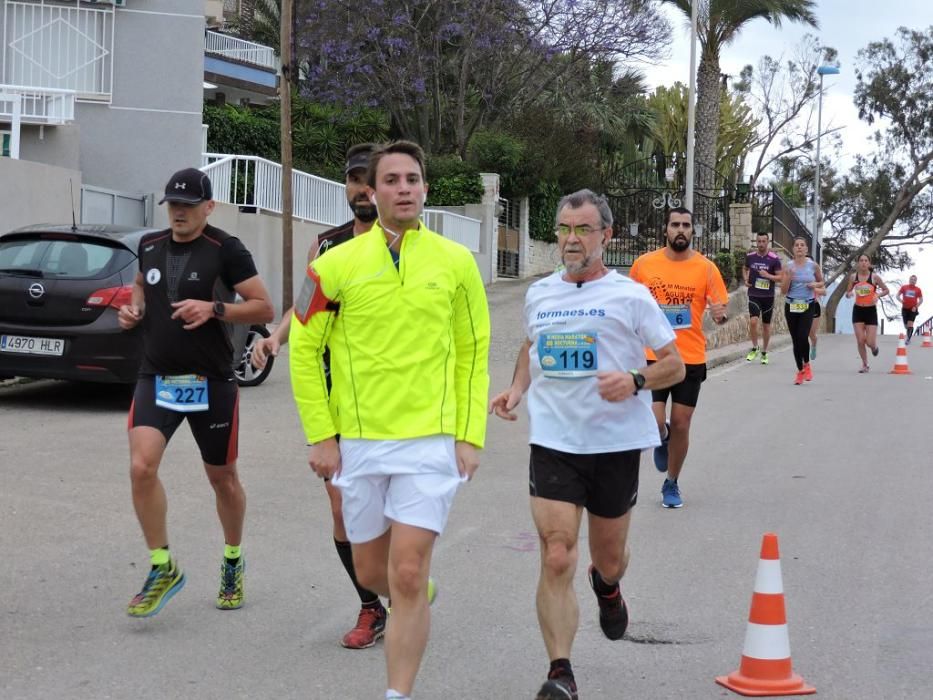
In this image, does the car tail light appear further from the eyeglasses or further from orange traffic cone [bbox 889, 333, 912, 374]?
orange traffic cone [bbox 889, 333, 912, 374]

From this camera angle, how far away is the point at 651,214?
36.7 m

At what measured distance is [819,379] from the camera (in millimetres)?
19594

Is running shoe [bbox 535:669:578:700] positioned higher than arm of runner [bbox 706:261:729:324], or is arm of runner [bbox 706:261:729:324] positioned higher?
arm of runner [bbox 706:261:729:324]

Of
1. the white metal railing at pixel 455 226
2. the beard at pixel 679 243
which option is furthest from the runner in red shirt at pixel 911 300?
the beard at pixel 679 243

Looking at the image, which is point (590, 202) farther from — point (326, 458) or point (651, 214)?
point (651, 214)

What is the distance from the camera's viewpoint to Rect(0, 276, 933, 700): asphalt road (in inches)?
204

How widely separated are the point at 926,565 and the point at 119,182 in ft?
59.5

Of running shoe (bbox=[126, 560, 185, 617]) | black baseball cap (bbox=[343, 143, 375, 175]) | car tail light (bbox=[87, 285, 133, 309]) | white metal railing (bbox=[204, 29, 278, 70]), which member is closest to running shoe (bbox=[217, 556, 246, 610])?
running shoe (bbox=[126, 560, 185, 617])

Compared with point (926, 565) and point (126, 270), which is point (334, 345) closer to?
point (926, 565)

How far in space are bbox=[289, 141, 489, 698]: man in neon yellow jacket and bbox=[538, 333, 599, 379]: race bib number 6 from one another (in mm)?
539

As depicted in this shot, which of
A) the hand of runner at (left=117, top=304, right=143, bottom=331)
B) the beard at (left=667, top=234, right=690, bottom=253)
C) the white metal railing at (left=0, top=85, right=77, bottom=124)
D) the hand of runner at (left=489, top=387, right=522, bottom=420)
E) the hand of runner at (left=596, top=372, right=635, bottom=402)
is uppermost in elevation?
the white metal railing at (left=0, top=85, right=77, bottom=124)

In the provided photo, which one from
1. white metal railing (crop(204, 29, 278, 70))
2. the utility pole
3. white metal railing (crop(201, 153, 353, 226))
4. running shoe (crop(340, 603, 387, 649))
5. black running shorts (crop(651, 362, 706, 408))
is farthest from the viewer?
white metal railing (crop(204, 29, 278, 70))

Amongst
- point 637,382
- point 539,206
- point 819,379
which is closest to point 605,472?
point 637,382

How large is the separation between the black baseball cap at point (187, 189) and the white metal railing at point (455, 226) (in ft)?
76.6
